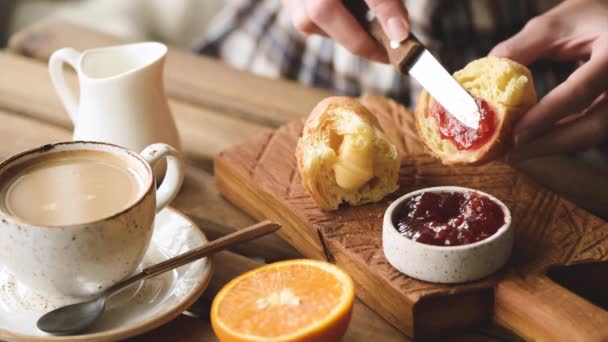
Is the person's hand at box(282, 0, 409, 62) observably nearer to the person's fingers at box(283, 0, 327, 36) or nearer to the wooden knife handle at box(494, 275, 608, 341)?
the person's fingers at box(283, 0, 327, 36)

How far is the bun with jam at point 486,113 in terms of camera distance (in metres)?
1.48

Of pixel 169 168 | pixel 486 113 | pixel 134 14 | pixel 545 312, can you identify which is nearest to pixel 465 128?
pixel 486 113

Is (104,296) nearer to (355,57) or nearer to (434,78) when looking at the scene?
(434,78)

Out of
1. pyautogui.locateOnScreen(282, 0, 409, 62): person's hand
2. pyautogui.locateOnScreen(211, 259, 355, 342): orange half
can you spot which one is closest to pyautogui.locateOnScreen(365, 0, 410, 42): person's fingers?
pyautogui.locateOnScreen(282, 0, 409, 62): person's hand

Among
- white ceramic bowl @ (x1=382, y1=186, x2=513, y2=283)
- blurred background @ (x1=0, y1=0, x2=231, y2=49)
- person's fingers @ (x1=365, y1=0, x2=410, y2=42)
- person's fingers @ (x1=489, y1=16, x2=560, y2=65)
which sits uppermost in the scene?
person's fingers @ (x1=365, y1=0, x2=410, y2=42)

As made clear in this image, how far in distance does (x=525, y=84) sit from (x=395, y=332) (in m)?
0.49

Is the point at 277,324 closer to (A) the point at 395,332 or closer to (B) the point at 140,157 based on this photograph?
(A) the point at 395,332

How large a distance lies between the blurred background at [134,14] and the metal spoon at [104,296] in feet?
7.02

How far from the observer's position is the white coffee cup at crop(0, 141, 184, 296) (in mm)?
1169

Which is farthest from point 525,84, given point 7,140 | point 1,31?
Result: point 1,31

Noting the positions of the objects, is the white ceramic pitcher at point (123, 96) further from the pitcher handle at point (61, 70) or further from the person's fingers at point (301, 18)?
the person's fingers at point (301, 18)

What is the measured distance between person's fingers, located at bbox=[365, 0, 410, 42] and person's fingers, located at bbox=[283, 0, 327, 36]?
230 mm

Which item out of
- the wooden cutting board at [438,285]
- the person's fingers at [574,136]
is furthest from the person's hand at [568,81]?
the wooden cutting board at [438,285]

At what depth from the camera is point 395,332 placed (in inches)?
51.2
